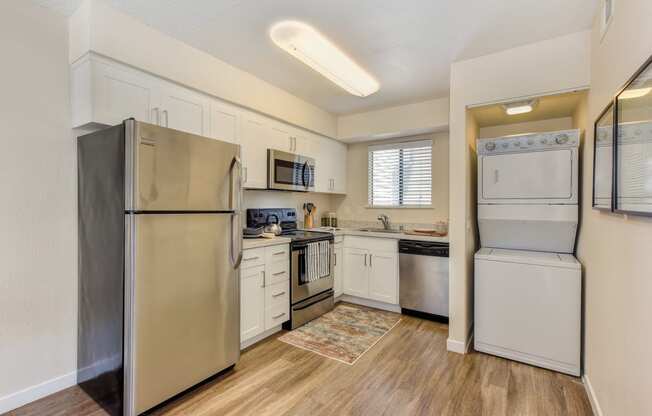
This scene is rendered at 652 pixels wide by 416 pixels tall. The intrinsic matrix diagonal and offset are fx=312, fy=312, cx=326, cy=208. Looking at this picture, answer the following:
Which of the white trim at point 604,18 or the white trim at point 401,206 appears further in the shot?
the white trim at point 401,206

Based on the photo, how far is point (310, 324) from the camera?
324 centimetres

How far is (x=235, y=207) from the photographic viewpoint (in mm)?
2293

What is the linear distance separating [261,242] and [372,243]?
1.49 metres

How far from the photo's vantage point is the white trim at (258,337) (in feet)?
8.90

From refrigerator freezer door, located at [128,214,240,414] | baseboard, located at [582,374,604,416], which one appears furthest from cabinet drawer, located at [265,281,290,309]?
baseboard, located at [582,374,604,416]

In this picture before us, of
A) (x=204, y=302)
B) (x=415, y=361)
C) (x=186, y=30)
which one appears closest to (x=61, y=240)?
(x=204, y=302)

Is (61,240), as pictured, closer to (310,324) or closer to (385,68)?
(310,324)

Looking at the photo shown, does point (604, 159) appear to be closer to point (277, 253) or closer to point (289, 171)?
point (277, 253)

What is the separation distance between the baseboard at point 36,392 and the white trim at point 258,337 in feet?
3.83

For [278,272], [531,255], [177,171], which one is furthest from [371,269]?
[177,171]

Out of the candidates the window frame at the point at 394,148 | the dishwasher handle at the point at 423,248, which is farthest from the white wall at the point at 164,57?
the dishwasher handle at the point at 423,248

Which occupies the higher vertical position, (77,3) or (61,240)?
(77,3)

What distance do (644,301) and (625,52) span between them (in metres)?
1.13

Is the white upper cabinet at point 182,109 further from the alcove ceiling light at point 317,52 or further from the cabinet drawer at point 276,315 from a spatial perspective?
the cabinet drawer at point 276,315
